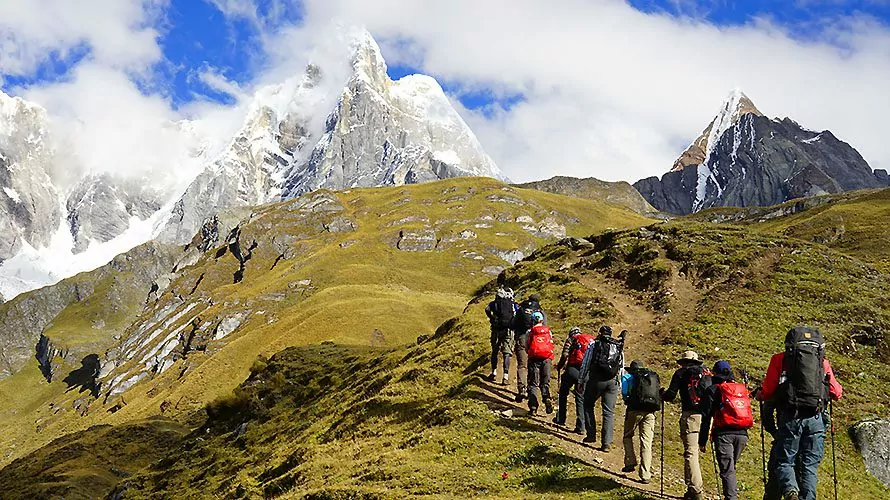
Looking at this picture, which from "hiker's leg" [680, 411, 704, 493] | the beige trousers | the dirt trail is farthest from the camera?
the dirt trail

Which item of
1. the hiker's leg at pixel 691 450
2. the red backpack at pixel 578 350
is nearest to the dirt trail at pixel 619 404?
the hiker's leg at pixel 691 450

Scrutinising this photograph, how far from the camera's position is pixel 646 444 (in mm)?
18406

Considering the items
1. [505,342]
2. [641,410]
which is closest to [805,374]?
[641,410]

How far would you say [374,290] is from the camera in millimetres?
123875

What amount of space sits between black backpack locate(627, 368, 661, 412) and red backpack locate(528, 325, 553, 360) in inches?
192

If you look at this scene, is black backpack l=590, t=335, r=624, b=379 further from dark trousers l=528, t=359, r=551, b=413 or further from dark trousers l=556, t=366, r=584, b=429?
dark trousers l=528, t=359, r=551, b=413

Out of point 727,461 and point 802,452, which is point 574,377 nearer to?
point 727,461

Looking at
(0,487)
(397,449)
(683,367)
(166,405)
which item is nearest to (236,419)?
(397,449)

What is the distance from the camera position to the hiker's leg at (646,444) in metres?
18.2

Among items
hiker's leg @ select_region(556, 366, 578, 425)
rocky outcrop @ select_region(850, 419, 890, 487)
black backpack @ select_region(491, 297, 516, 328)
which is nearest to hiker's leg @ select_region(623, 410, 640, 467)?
hiker's leg @ select_region(556, 366, 578, 425)

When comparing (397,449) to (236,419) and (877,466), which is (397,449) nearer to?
(877,466)

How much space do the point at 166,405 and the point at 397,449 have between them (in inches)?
3908

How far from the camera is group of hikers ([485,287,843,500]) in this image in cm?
1423

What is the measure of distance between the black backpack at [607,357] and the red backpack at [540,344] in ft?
10.1
